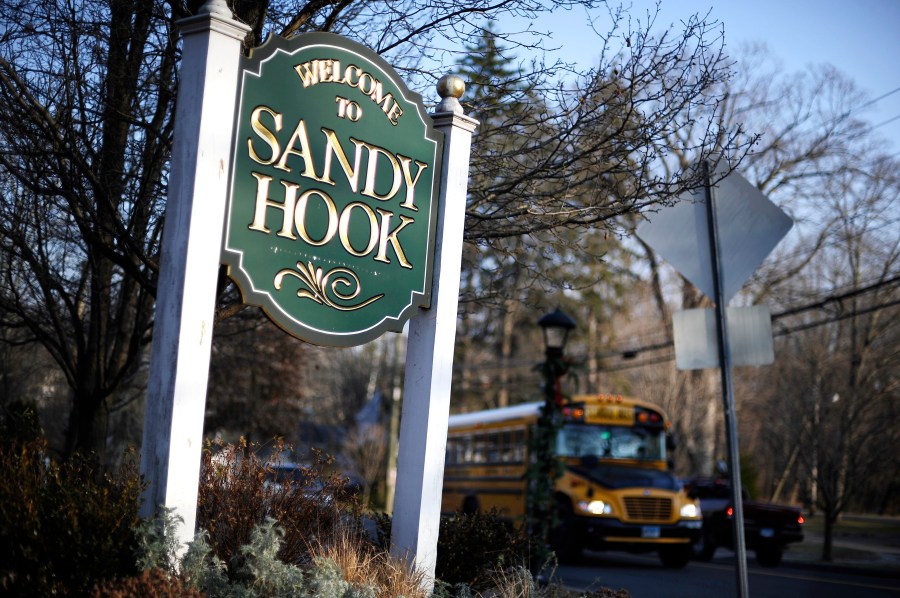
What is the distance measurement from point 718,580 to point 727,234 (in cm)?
970

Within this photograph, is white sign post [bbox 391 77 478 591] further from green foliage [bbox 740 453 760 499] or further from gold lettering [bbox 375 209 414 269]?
green foliage [bbox 740 453 760 499]

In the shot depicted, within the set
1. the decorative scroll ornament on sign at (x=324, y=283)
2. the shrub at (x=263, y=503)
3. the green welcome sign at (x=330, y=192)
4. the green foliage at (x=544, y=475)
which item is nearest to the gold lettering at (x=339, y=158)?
the green welcome sign at (x=330, y=192)

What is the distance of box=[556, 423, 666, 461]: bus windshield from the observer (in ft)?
57.2

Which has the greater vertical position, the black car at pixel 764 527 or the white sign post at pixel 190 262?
the white sign post at pixel 190 262

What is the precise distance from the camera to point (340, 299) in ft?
18.9

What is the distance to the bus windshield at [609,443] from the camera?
17422mm

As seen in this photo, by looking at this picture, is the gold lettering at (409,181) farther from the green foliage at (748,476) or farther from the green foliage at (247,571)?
the green foliage at (748,476)

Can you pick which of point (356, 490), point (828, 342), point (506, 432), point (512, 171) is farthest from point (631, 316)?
point (356, 490)

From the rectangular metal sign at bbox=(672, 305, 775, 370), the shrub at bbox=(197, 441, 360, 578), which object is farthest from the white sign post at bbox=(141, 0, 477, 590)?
the rectangular metal sign at bbox=(672, 305, 775, 370)

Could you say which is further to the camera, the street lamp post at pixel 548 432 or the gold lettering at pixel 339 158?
the street lamp post at pixel 548 432

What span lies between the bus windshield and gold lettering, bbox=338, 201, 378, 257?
11955 millimetres

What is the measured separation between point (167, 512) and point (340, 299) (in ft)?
5.35

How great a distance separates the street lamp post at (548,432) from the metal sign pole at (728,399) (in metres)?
7.31

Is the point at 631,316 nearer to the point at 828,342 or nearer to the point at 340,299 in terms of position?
the point at 828,342
